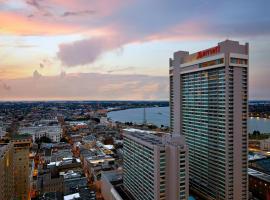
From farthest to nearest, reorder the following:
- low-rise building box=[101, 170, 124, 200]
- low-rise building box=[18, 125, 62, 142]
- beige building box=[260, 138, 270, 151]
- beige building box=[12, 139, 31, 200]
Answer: low-rise building box=[18, 125, 62, 142]
beige building box=[260, 138, 270, 151]
beige building box=[12, 139, 31, 200]
low-rise building box=[101, 170, 124, 200]

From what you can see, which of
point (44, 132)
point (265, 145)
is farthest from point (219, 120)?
point (44, 132)

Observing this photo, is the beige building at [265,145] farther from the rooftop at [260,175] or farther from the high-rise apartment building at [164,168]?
the high-rise apartment building at [164,168]

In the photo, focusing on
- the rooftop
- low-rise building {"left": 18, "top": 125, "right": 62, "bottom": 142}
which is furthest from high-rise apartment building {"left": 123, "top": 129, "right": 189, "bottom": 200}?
low-rise building {"left": 18, "top": 125, "right": 62, "bottom": 142}

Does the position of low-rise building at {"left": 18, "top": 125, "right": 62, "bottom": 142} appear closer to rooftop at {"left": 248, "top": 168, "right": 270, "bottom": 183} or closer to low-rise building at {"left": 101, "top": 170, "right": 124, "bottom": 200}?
low-rise building at {"left": 101, "top": 170, "right": 124, "bottom": 200}

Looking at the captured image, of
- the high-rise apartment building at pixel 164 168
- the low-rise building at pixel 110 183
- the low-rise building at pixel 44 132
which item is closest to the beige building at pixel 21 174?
the low-rise building at pixel 110 183

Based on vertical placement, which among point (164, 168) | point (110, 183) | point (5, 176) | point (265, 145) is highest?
point (164, 168)

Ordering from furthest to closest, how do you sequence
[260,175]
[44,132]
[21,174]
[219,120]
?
[44,132] → [21,174] → [260,175] → [219,120]

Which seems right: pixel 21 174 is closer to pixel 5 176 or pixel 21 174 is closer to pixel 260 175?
pixel 5 176

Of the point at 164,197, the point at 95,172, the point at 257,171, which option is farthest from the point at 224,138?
the point at 95,172

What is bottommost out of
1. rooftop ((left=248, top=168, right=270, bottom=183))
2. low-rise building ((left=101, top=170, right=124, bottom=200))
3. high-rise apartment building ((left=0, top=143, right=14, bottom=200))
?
low-rise building ((left=101, top=170, right=124, bottom=200))
